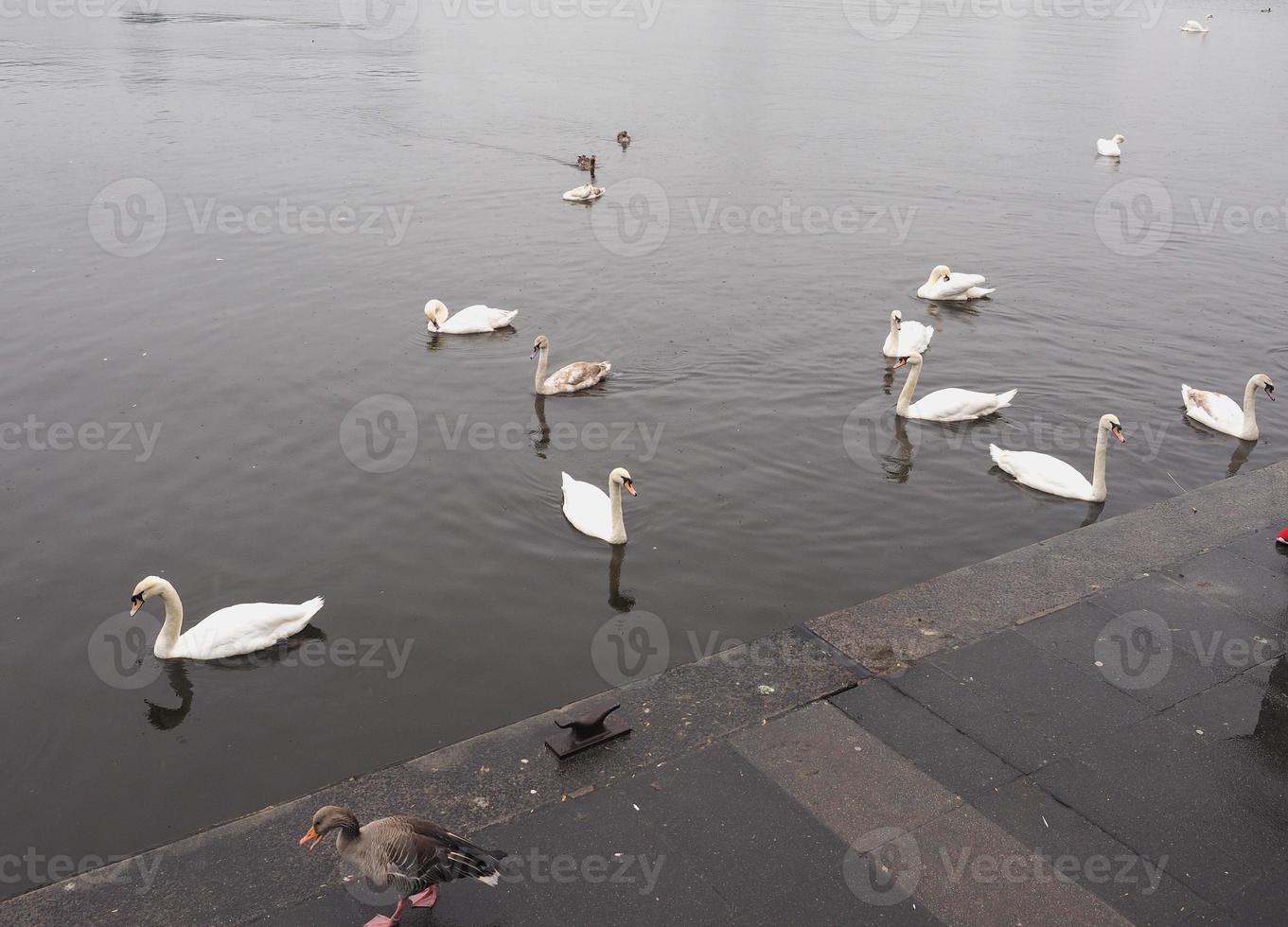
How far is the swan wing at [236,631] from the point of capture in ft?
29.9

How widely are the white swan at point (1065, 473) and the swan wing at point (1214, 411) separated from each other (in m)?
2.36

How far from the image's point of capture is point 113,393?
14078mm

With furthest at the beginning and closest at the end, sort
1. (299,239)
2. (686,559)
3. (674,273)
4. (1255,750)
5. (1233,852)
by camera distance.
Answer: (299,239)
(674,273)
(686,559)
(1255,750)
(1233,852)

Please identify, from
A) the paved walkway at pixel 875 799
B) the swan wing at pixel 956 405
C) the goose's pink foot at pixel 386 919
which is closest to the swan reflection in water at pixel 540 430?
the swan wing at pixel 956 405

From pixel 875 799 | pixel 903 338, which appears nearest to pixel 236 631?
pixel 875 799

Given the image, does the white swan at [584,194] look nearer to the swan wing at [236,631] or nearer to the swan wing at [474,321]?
the swan wing at [474,321]

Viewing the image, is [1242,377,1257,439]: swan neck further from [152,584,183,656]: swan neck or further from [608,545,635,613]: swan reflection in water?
[152,584,183,656]: swan neck

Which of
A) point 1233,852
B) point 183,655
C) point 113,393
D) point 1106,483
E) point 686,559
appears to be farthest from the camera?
point 113,393

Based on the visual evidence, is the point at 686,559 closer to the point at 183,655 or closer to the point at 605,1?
the point at 183,655

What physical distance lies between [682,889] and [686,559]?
5280 mm

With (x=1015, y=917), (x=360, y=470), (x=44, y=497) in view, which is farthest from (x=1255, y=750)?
(x=44, y=497)

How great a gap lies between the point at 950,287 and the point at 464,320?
8104 mm

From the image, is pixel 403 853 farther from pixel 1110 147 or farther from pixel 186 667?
pixel 1110 147

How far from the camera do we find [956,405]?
13.9 meters
